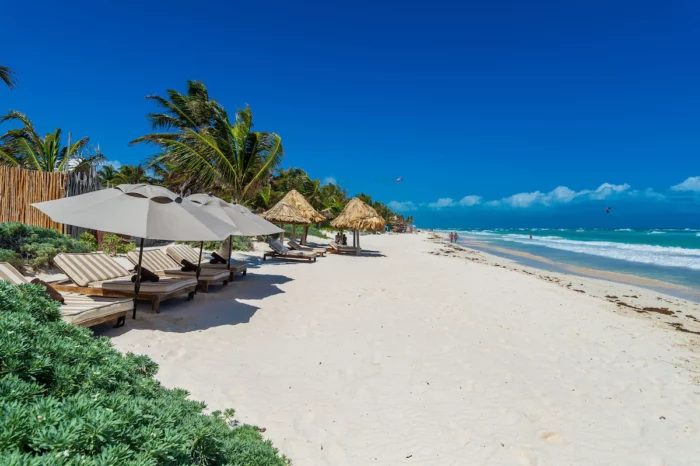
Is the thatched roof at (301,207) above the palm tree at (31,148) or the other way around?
→ the other way around

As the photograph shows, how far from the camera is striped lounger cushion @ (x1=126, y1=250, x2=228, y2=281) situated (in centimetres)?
778

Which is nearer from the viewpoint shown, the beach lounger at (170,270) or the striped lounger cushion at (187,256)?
the beach lounger at (170,270)

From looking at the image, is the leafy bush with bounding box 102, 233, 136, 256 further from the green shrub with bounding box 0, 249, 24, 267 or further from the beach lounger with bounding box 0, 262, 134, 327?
the beach lounger with bounding box 0, 262, 134, 327

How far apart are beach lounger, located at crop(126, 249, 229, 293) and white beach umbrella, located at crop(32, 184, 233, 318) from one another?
6.37 feet

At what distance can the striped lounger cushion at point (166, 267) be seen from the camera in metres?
7.78

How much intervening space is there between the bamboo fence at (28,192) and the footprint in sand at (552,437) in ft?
36.2

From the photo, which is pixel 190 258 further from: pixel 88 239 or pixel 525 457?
pixel 525 457

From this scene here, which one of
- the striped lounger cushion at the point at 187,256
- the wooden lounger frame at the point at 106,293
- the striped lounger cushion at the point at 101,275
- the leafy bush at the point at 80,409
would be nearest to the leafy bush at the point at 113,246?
the striped lounger cushion at the point at 187,256

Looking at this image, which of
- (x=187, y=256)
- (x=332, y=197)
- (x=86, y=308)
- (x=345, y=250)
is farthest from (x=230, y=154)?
(x=332, y=197)

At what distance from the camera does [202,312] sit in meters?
6.29

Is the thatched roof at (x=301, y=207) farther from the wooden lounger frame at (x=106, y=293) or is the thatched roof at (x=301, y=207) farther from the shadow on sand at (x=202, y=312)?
the wooden lounger frame at (x=106, y=293)

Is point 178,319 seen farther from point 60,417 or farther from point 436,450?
point 60,417

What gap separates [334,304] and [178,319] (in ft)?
9.41

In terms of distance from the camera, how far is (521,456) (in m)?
3.06
